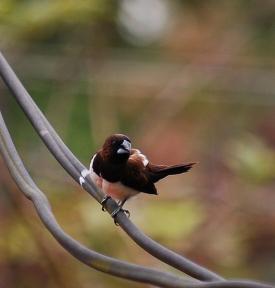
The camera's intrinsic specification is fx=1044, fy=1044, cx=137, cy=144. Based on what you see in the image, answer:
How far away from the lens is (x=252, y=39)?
15.3ft

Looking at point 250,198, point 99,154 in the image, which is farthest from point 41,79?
point 99,154

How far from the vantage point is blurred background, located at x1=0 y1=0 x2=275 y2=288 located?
10.6 feet

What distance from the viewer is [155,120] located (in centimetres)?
396

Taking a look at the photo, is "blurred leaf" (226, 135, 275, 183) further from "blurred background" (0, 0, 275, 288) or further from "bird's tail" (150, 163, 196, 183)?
"bird's tail" (150, 163, 196, 183)

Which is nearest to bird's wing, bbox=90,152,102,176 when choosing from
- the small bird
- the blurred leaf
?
the small bird

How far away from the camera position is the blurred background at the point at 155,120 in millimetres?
3227

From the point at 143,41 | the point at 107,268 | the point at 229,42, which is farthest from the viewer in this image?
the point at 143,41

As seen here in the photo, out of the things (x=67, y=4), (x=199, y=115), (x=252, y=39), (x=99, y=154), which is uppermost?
(x=99, y=154)

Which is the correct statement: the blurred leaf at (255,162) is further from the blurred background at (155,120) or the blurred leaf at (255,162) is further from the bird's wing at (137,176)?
the bird's wing at (137,176)

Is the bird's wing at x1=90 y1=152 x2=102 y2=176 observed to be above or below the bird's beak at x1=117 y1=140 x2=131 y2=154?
below

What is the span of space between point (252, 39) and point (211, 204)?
4.29 ft

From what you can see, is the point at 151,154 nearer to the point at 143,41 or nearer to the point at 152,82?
the point at 152,82

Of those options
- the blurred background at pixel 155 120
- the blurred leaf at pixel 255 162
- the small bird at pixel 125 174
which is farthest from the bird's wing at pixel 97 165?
the blurred leaf at pixel 255 162

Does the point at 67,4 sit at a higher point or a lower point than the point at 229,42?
higher
